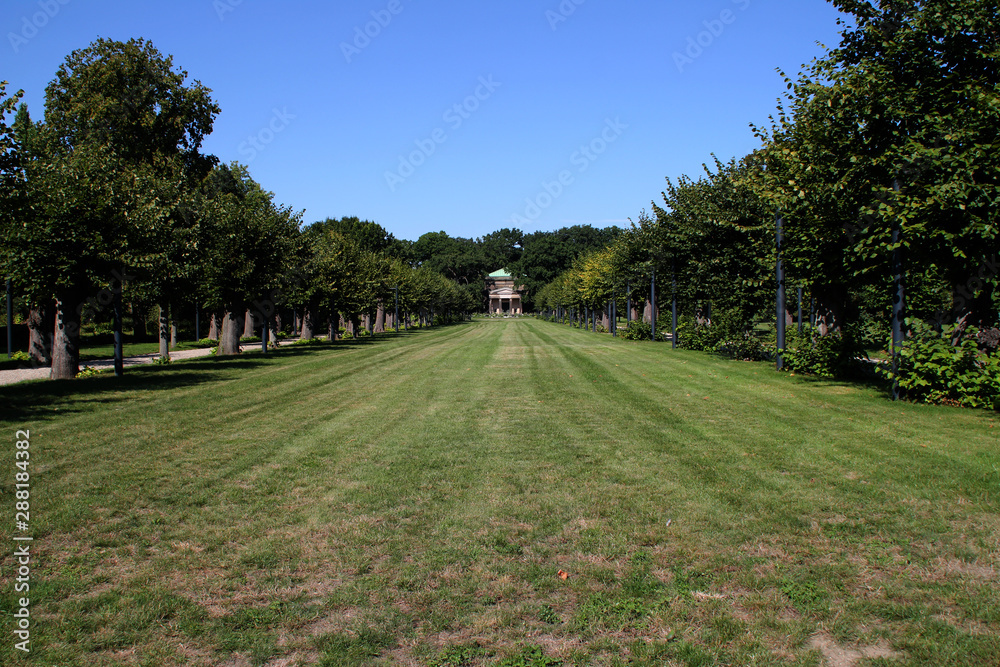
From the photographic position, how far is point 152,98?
113 feet

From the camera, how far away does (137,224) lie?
1750cm

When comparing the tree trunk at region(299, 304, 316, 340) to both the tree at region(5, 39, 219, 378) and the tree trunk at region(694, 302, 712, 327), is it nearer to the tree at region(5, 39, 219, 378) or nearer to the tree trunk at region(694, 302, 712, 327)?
the tree at region(5, 39, 219, 378)

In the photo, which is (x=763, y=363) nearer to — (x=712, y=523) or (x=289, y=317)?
(x=712, y=523)

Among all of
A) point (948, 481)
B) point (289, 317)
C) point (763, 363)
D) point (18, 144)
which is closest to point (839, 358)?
point (763, 363)

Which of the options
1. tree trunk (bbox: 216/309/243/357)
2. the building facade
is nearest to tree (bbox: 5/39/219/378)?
tree trunk (bbox: 216/309/243/357)

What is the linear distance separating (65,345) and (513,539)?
17.2 metres

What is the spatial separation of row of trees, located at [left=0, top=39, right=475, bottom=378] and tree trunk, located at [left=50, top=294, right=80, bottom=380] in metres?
0.03

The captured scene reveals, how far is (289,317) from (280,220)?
38.6 m

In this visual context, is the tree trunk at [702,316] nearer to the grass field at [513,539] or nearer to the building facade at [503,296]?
the grass field at [513,539]

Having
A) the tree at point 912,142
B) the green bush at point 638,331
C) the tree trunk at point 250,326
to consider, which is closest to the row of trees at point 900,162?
the tree at point 912,142

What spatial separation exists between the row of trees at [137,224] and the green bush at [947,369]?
16.8 meters

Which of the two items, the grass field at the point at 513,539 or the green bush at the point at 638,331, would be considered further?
the green bush at the point at 638,331

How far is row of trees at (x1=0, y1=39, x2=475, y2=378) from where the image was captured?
1568 centimetres

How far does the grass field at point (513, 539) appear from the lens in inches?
141
